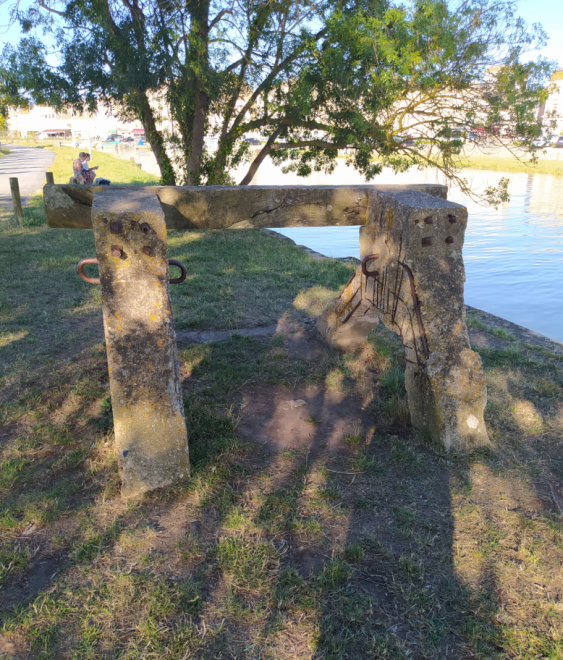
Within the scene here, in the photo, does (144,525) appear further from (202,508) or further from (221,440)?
(221,440)

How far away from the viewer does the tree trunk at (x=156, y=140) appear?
11.1m

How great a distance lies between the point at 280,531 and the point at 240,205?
2399mm

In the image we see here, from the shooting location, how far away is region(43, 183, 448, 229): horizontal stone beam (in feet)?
12.4

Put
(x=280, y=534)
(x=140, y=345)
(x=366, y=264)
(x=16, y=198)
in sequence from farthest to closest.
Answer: (x=16, y=198), (x=366, y=264), (x=140, y=345), (x=280, y=534)

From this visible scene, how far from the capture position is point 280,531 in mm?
2783

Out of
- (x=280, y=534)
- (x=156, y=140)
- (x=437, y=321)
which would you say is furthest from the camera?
(x=156, y=140)

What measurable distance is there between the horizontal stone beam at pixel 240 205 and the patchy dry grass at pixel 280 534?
1.38 meters

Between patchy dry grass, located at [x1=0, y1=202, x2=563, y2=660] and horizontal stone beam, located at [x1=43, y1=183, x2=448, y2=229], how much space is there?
1.38m

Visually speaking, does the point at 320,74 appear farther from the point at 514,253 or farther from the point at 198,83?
the point at 514,253

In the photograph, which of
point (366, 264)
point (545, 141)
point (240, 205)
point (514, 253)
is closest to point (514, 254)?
point (514, 253)

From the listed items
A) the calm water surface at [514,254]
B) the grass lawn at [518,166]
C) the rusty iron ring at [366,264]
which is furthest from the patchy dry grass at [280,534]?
the grass lawn at [518,166]

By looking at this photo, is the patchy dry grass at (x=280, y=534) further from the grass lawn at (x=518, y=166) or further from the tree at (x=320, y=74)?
the grass lawn at (x=518, y=166)

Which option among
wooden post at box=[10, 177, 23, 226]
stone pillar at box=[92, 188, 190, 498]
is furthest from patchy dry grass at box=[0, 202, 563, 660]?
wooden post at box=[10, 177, 23, 226]

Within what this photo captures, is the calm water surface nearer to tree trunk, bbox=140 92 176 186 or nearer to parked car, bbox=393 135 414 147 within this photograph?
parked car, bbox=393 135 414 147
